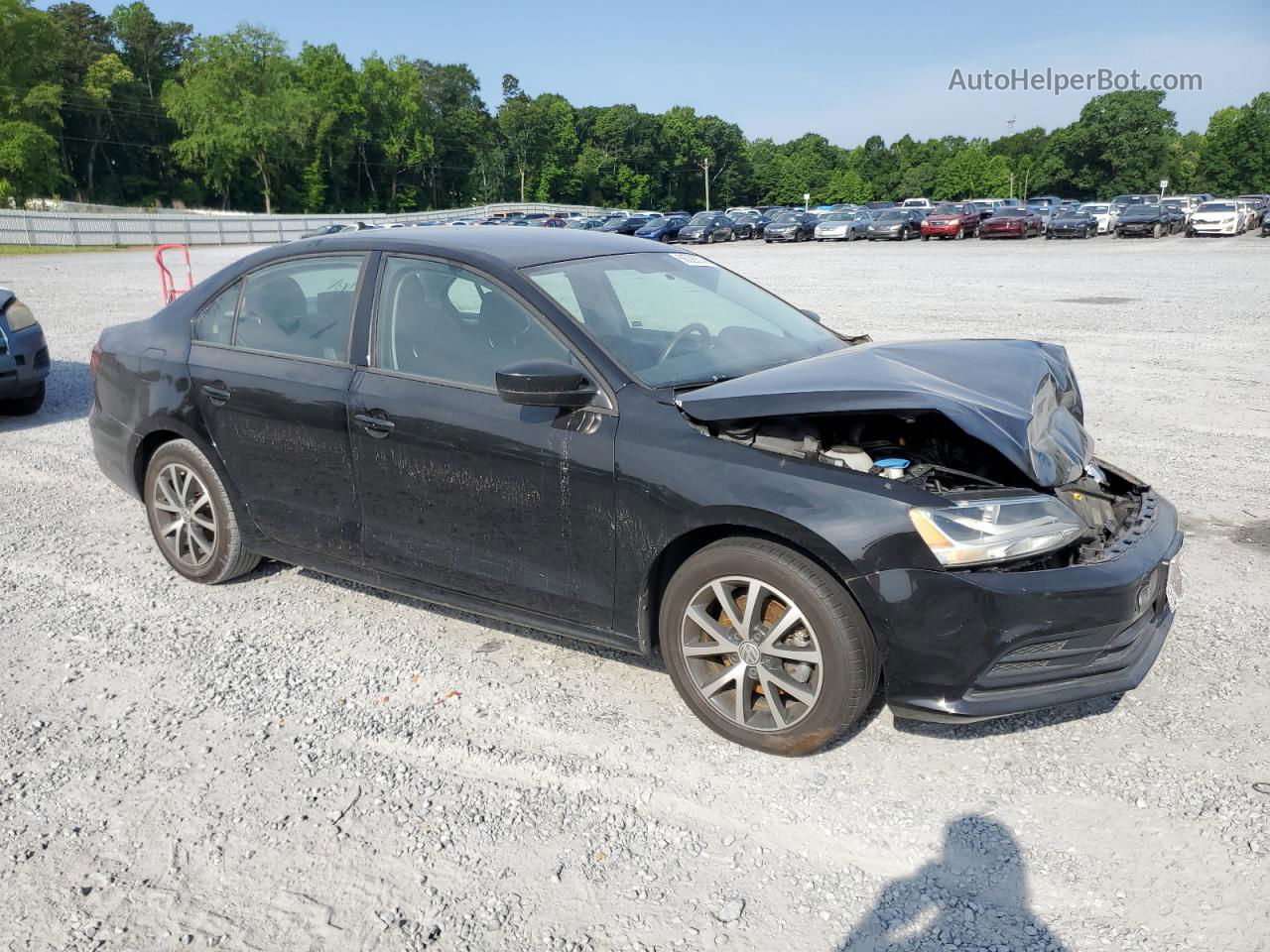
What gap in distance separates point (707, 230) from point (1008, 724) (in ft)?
163

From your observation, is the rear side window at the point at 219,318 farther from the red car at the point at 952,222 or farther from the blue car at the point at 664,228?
the red car at the point at 952,222

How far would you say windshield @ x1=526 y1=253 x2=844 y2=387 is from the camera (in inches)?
153

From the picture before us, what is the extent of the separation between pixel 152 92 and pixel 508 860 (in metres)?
129

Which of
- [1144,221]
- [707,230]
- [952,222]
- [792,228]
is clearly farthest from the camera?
[707,230]

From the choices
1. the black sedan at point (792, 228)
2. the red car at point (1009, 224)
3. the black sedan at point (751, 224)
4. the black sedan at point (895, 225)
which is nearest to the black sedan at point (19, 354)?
the red car at point (1009, 224)

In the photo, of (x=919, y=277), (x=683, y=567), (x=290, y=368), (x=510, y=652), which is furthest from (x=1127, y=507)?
(x=919, y=277)

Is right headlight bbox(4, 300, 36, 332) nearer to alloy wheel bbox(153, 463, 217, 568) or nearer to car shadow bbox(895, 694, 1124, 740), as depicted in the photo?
alloy wheel bbox(153, 463, 217, 568)

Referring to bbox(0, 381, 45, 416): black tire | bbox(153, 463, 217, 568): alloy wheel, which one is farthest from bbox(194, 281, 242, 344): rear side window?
bbox(0, 381, 45, 416): black tire

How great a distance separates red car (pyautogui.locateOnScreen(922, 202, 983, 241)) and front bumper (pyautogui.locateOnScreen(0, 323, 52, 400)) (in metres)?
42.7

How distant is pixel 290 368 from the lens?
14.5 ft

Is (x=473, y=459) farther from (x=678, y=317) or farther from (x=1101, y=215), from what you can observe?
(x=1101, y=215)

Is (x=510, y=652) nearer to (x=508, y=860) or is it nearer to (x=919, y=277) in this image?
(x=508, y=860)

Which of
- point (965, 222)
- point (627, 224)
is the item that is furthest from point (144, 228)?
point (965, 222)

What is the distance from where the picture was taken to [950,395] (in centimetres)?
340
